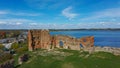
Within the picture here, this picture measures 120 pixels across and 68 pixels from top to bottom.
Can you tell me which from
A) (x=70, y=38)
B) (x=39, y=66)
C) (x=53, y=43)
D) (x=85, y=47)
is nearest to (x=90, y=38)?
(x=85, y=47)

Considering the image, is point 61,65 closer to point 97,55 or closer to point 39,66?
point 39,66

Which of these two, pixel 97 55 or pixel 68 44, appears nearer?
pixel 97 55

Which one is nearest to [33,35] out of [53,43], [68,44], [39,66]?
[53,43]

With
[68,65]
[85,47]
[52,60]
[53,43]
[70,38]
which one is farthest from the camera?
[53,43]

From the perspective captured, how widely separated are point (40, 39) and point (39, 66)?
1939 cm

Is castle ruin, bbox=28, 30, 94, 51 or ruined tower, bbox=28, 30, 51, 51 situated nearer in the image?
castle ruin, bbox=28, 30, 94, 51

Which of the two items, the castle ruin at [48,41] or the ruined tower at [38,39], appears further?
the ruined tower at [38,39]

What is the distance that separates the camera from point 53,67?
2586cm

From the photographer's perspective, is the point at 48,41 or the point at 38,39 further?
the point at 38,39

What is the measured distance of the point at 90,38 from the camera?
119 feet

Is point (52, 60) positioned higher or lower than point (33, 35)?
lower

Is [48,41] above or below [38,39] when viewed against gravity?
below

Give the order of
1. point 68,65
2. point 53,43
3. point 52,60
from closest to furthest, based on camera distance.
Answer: point 68,65, point 52,60, point 53,43

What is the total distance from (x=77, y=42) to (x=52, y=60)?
1052 centimetres
